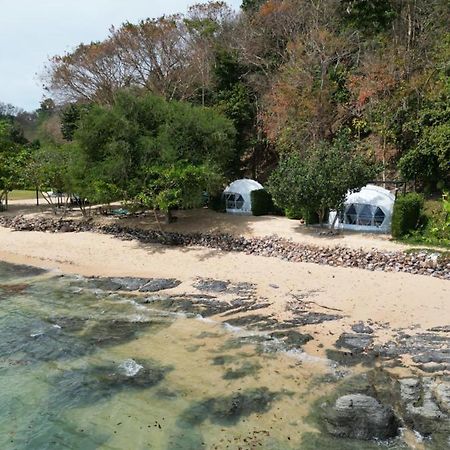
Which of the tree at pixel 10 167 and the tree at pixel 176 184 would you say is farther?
the tree at pixel 10 167

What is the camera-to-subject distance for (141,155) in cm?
2420

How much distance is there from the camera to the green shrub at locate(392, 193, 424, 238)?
20438 mm

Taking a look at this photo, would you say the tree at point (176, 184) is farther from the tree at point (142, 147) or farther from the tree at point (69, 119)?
the tree at point (69, 119)

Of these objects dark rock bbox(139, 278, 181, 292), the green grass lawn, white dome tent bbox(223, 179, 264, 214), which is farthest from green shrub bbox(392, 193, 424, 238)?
the green grass lawn

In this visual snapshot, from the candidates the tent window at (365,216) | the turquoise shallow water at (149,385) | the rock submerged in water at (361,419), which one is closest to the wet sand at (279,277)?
the turquoise shallow water at (149,385)

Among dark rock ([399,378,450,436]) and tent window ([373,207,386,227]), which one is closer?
dark rock ([399,378,450,436])

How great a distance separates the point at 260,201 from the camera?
27.8 meters

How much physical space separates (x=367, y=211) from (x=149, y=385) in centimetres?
1577

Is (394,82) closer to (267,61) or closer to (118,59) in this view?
(267,61)

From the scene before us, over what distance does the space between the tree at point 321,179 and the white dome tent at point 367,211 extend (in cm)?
125

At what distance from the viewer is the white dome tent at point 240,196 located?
28969 mm

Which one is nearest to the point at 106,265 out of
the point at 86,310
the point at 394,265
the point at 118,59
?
the point at 86,310

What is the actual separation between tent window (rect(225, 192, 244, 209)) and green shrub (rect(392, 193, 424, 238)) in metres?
10.8

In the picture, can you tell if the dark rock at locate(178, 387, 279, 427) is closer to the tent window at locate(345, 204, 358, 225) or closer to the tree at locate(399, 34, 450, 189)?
the tent window at locate(345, 204, 358, 225)
